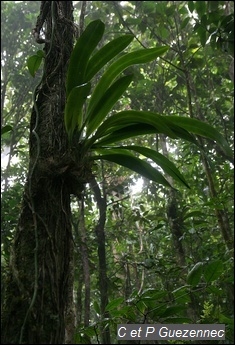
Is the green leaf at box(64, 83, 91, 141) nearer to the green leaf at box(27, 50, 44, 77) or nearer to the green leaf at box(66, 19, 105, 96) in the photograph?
the green leaf at box(66, 19, 105, 96)

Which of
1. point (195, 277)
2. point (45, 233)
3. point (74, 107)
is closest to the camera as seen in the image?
point (45, 233)

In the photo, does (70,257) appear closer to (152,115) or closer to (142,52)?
(152,115)

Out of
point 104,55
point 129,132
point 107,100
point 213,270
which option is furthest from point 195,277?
point 104,55

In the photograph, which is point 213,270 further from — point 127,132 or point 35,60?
point 35,60

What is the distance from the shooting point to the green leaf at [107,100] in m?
1.14

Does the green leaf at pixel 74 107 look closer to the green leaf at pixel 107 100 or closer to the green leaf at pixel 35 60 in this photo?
the green leaf at pixel 107 100

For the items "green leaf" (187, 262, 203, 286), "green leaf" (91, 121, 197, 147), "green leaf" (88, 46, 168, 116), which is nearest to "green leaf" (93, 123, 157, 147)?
"green leaf" (91, 121, 197, 147)

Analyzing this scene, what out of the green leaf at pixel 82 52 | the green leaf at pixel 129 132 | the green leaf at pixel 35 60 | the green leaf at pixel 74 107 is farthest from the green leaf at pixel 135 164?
the green leaf at pixel 35 60

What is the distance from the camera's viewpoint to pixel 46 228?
93cm

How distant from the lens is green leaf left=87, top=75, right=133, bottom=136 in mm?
1140

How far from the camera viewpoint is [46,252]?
0.89m

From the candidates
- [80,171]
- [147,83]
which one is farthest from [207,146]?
[80,171]

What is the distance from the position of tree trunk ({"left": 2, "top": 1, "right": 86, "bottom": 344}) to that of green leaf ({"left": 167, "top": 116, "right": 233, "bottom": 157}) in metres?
0.40

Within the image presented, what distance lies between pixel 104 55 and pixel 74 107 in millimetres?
251
